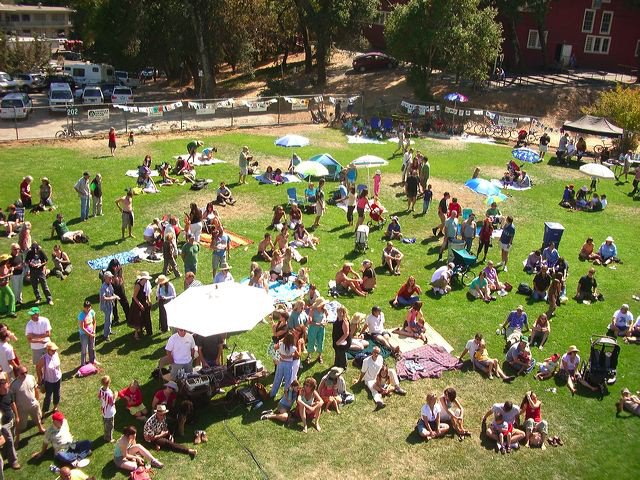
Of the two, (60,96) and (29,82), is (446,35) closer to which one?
(60,96)

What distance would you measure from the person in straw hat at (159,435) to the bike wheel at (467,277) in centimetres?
996

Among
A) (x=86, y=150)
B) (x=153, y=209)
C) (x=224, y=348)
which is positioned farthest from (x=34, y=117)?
(x=224, y=348)

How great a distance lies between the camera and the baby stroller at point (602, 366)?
12953mm

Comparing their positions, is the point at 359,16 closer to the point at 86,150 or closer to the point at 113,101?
the point at 113,101

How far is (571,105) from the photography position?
42.8 meters

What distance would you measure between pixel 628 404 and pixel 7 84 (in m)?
47.0

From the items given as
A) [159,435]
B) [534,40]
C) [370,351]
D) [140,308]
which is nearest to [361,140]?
[370,351]

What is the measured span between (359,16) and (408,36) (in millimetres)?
7525

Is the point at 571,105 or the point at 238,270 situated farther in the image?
the point at 571,105

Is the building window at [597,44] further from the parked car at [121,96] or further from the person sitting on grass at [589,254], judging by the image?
the parked car at [121,96]

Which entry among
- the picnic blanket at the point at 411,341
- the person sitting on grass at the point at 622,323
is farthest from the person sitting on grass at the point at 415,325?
the person sitting on grass at the point at 622,323

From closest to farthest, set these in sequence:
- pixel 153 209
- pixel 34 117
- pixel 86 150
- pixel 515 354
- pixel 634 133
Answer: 1. pixel 515 354
2. pixel 153 209
3. pixel 86 150
4. pixel 634 133
5. pixel 34 117

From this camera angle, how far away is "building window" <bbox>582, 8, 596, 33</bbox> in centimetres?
4872

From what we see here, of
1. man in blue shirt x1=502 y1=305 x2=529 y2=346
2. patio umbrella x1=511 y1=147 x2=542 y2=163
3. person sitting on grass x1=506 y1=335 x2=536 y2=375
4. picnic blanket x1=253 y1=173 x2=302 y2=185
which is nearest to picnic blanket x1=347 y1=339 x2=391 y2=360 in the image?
person sitting on grass x1=506 y1=335 x2=536 y2=375
